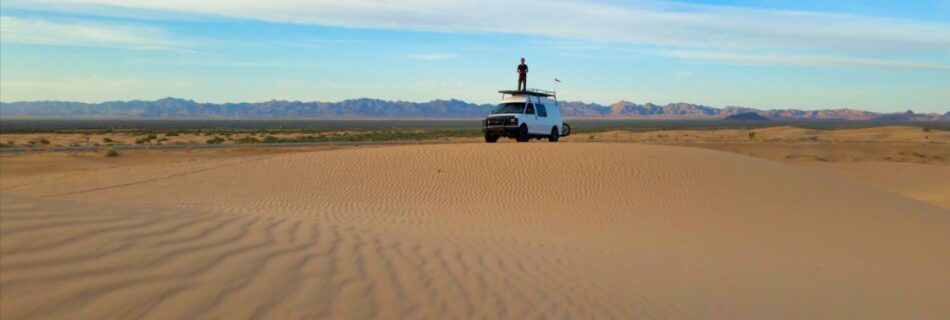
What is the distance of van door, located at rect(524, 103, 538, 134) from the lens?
23.3m

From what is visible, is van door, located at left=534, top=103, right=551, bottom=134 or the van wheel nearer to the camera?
the van wheel

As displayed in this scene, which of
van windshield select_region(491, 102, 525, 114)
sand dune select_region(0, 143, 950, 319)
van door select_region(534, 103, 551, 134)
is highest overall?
van windshield select_region(491, 102, 525, 114)

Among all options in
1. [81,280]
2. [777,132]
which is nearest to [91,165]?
[81,280]

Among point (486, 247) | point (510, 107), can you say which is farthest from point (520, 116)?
point (486, 247)

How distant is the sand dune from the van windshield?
19.9 ft

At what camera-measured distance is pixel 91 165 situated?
86.1 ft

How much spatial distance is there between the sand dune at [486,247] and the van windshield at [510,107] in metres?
6.07

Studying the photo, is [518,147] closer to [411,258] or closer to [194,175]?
[194,175]

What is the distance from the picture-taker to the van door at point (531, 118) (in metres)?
23.3

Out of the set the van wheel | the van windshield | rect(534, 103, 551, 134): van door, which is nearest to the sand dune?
the van wheel

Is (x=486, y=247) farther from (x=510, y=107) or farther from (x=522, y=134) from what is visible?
(x=510, y=107)

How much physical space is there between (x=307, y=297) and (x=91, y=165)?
80.0ft

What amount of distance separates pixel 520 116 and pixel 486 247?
15160mm

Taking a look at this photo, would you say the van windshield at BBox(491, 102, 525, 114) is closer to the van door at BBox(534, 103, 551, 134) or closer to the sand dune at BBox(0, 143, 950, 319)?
the van door at BBox(534, 103, 551, 134)
